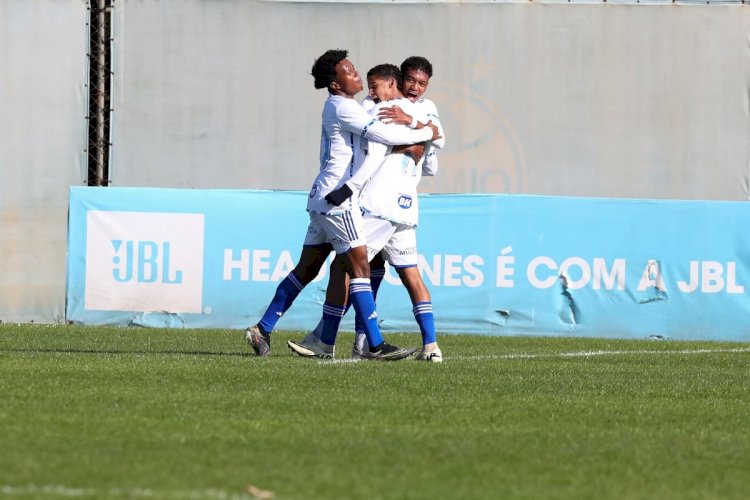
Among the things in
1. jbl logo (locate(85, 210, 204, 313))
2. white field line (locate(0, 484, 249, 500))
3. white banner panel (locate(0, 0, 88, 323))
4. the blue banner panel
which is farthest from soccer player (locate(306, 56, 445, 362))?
white banner panel (locate(0, 0, 88, 323))

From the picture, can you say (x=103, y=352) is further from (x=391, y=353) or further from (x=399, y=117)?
(x=399, y=117)

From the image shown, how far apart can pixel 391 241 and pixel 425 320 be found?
0.64 metres

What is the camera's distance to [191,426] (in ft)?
20.5

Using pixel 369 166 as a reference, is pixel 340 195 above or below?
below

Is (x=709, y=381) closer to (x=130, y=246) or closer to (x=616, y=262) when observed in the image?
(x=616, y=262)

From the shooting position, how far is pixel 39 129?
1750 cm

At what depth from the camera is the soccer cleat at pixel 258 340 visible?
33.7 feet

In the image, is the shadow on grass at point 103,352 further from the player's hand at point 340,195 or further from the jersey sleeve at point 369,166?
the jersey sleeve at point 369,166

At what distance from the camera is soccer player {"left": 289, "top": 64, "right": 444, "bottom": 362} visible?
9953 millimetres

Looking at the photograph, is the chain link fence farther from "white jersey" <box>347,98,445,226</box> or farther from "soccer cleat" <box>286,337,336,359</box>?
"white jersey" <box>347,98,445,226</box>

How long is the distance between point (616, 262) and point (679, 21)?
174 inches

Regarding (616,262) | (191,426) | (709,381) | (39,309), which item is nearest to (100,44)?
(39,309)

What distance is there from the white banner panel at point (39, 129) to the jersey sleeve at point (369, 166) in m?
7.92

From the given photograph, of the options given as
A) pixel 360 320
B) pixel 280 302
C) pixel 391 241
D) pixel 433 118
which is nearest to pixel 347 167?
pixel 391 241
